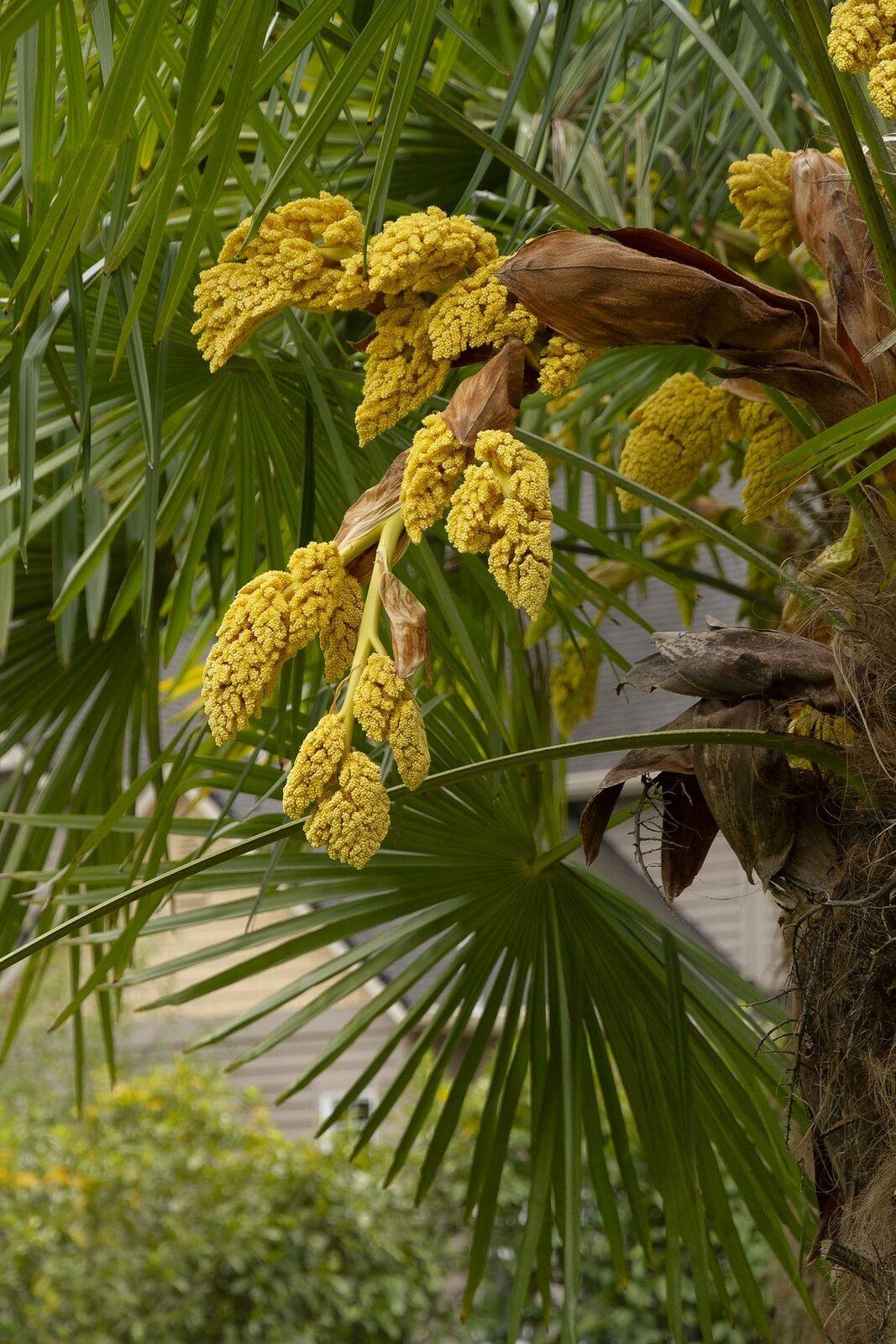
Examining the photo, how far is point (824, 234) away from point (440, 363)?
1.41 ft

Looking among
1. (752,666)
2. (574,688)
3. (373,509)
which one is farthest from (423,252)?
(574,688)

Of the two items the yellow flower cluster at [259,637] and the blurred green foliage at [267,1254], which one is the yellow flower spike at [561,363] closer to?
the yellow flower cluster at [259,637]

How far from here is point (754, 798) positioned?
1.02 meters

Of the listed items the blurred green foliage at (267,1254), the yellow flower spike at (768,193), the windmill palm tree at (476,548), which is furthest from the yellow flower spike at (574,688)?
the blurred green foliage at (267,1254)

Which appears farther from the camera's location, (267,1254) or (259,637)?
(267,1254)

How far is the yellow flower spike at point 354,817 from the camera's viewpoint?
67 centimetres

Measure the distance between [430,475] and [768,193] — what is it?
0.57 metres

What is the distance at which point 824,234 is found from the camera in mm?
1076

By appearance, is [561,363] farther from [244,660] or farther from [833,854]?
[833,854]

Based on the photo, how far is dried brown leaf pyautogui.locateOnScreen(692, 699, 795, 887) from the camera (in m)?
1.01

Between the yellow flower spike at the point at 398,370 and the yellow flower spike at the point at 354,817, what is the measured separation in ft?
0.75

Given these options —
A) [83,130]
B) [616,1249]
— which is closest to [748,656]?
[83,130]

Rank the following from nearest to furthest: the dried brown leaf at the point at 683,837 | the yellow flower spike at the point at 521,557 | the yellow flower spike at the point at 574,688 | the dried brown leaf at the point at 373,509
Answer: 1. the yellow flower spike at the point at 521,557
2. the dried brown leaf at the point at 373,509
3. the dried brown leaf at the point at 683,837
4. the yellow flower spike at the point at 574,688

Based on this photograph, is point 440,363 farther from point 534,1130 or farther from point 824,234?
point 534,1130
